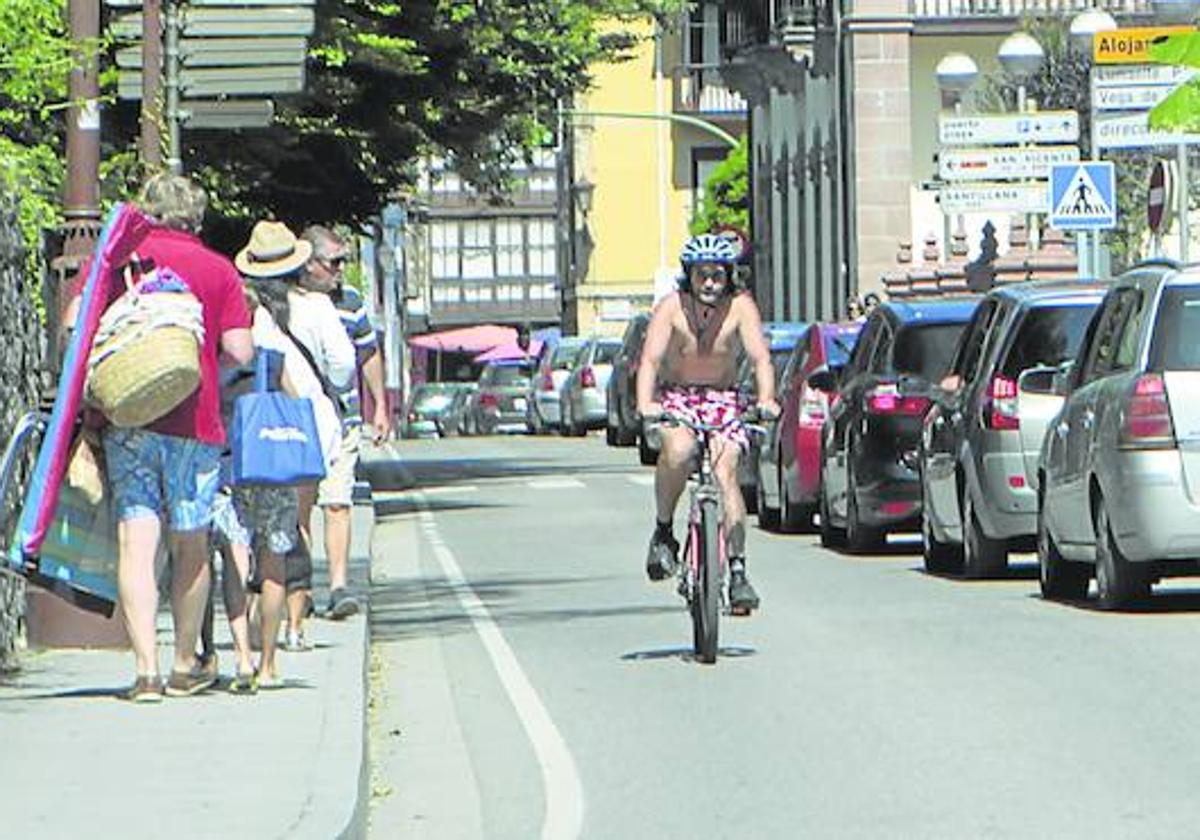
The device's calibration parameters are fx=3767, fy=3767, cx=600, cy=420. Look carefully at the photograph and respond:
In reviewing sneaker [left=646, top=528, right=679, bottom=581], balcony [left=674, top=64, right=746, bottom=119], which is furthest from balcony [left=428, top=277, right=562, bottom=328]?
sneaker [left=646, top=528, right=679, bottom=581]

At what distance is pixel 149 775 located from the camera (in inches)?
440

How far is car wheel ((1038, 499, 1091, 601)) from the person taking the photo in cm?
1978

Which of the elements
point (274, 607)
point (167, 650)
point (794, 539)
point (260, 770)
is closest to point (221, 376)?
point (274, 607)

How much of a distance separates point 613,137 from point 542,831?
96750mm

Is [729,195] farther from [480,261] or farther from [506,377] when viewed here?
[480,261]

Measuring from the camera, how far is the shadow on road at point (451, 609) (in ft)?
64.1

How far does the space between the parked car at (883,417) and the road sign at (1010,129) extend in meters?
13.6

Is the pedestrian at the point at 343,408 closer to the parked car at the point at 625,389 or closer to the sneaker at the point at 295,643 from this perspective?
the sneaker at the point at 295,643

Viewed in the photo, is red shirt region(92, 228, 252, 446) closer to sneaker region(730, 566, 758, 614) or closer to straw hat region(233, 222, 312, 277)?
straw hat region(233, 222, 312, 277)

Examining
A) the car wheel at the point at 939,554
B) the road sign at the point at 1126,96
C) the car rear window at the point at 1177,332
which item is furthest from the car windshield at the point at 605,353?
the car rear window at the point at 1177,332

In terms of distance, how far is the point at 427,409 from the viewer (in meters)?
87.7

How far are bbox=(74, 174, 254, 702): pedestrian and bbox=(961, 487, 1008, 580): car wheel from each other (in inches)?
338

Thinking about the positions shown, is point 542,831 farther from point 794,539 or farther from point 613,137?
point 613,137

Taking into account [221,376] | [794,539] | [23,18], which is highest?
[23,18]
